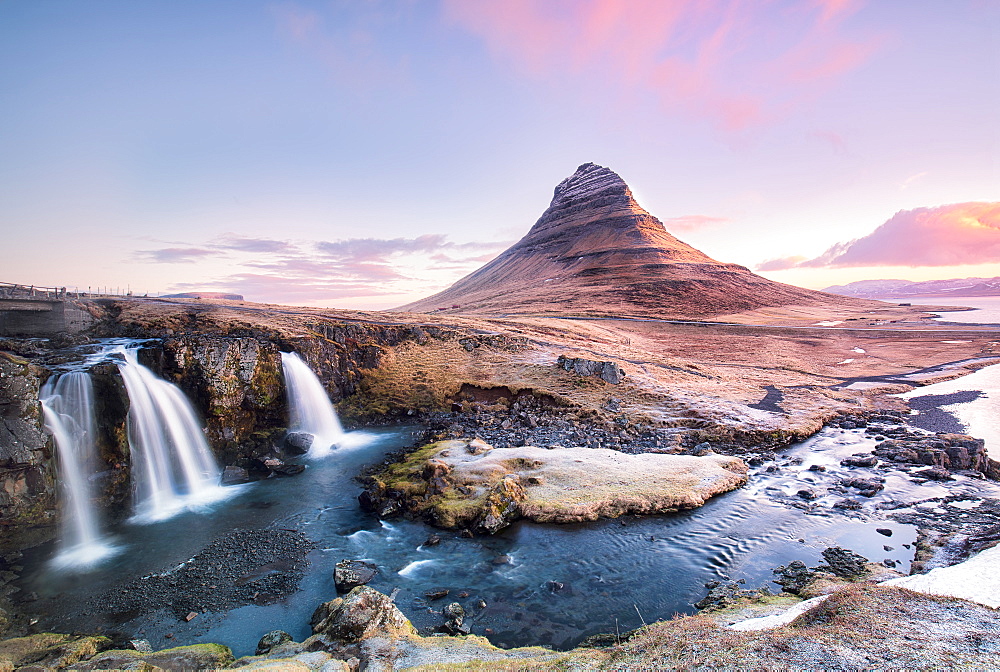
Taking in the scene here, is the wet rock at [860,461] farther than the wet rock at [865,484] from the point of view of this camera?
Yes

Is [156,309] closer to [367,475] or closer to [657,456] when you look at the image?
[367,475]

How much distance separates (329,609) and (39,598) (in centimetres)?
1244

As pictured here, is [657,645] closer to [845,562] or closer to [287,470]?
[845,562]

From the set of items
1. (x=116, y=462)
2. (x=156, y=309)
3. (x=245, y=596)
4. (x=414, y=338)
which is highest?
(x=156, y=309)

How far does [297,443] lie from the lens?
1396 inches

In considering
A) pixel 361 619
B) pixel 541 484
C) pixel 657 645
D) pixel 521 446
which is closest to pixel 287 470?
pixel 521 446

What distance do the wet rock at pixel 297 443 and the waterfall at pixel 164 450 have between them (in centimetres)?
503

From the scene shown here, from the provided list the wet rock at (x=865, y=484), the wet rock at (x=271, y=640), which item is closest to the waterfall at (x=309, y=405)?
the wet rock at (x=271, y=640)

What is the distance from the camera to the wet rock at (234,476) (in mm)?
29703

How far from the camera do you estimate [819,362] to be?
7231 cm

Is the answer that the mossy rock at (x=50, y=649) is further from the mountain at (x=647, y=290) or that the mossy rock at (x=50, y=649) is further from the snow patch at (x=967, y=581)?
the mountain at (x=647, y=290)

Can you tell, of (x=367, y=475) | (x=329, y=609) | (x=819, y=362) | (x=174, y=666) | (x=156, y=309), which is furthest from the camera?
(x=819, y=362)

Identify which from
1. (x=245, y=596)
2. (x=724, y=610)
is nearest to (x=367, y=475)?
(x=245, y=596)

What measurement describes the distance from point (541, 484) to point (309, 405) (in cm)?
2429
